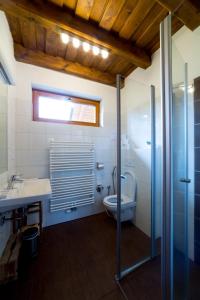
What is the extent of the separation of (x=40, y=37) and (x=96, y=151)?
182 centimetres

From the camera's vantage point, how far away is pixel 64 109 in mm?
2381

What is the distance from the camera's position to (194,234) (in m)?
1.40

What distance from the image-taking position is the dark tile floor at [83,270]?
1.11m

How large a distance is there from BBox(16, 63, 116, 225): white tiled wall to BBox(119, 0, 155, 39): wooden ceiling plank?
3.20ft

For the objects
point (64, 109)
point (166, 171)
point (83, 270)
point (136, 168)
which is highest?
point (64, 109)

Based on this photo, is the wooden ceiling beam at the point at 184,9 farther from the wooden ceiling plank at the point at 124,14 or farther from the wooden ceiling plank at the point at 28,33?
the wooden ceiling plank at the point at 28,33

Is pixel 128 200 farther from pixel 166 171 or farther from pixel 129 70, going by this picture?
pixel 129 70

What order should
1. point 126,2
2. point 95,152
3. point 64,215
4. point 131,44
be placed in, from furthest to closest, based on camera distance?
1. point 95,152
2. point 64,215
3. point 131,44
4. point 126,2

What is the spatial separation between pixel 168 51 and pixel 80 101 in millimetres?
2039

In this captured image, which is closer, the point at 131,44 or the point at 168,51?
the point at 168,51

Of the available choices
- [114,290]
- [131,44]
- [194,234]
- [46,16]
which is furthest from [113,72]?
[114,290]

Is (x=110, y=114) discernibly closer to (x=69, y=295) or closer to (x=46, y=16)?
(x=46, y=16)

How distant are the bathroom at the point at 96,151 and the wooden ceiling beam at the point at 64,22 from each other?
1 cm

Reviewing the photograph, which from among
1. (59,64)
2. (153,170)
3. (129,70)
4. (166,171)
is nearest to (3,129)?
(59,64)
